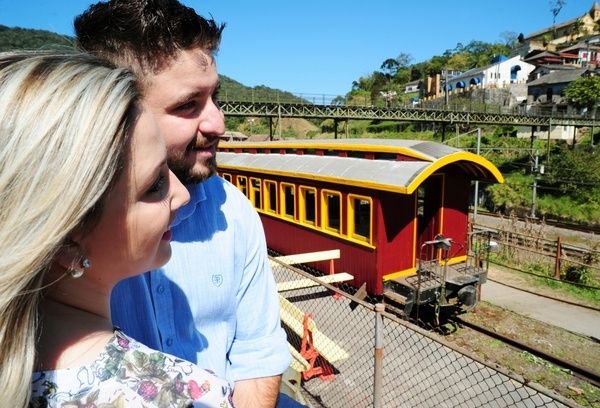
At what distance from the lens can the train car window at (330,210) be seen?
359 inches

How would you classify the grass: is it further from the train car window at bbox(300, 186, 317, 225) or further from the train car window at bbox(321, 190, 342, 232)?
the train car window at bbox(300, 186, 317, 225)

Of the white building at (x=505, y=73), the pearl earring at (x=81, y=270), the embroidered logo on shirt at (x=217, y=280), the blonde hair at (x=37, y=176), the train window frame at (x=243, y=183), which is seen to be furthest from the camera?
the white building at (x=505, y=73)

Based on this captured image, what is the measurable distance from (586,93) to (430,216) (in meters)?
40.7

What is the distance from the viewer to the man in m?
1.43

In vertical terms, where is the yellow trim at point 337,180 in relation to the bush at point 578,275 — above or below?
above

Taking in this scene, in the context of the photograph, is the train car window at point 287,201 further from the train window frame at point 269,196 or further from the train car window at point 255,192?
the train car window at point 255,192

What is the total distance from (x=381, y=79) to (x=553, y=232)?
302 ft

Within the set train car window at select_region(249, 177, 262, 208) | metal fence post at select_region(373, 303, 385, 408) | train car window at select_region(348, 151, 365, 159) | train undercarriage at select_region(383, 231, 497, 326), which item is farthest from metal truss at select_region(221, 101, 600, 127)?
metal fence post at select_region(373, 303, 385, 408)

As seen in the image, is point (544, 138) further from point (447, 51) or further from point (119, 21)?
point (447, 51)

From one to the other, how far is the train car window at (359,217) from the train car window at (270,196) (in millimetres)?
3243

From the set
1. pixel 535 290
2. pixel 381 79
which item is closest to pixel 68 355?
pixel 535 290

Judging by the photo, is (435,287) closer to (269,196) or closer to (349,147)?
(349,147)

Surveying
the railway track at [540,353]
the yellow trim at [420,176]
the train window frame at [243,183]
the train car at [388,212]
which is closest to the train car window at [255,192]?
the train window frame at [243,183]

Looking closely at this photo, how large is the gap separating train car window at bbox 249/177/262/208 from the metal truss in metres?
14.3
